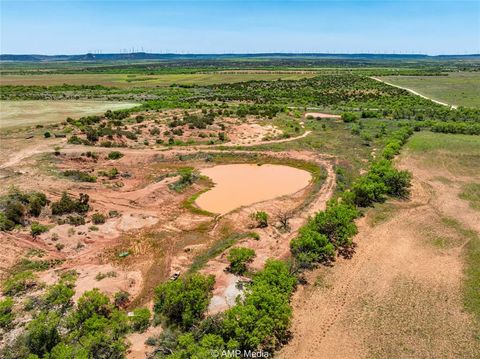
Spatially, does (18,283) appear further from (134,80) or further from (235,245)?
(134,80)

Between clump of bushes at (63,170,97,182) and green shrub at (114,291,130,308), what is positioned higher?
clump of bushes at (63,170,97,182)

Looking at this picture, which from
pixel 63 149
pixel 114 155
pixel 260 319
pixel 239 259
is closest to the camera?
pixel 260 319

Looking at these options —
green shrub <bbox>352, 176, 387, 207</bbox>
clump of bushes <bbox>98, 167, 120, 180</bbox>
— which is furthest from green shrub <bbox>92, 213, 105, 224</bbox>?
green shrub <bbox>352, 176, 387, 207</bbox>

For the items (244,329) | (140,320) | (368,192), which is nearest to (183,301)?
(140,320)

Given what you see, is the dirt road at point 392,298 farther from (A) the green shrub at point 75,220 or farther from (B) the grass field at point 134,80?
(B) the grass field at point 134,80

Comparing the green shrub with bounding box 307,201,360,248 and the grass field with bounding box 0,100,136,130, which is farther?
the grass field with bounding box 0,100,136,130

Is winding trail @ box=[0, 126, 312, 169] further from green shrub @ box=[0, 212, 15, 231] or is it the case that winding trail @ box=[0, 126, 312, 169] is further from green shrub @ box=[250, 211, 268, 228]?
green shrub @ box=[250, 211, 268, 228]

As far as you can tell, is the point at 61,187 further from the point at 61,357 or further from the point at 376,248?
the point at 376,248
